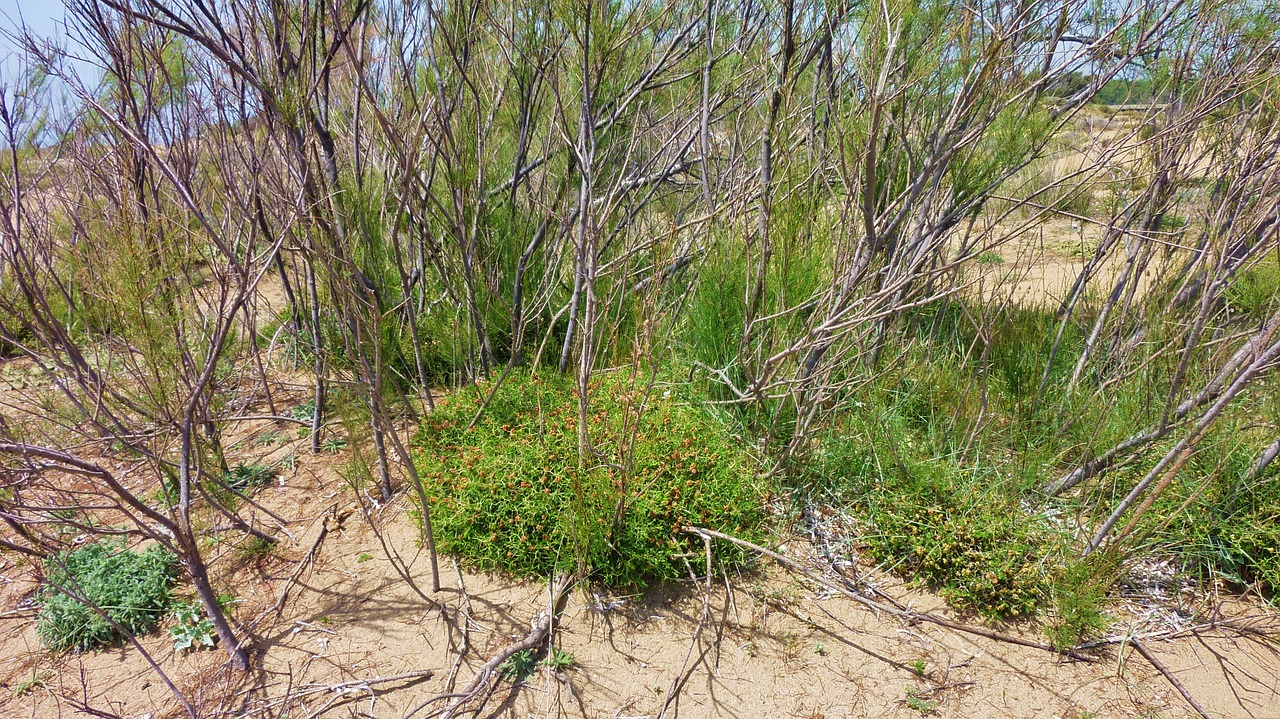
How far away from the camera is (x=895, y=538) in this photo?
2637mm

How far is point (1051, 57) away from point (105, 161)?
14.2 feet

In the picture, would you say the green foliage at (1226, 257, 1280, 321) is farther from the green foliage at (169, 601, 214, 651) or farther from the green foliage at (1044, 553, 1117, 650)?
the green foliage at (169, 601, 214, 651)

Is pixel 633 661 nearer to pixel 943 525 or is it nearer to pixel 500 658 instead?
pixel 500 658

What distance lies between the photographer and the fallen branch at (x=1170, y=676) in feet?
7.11

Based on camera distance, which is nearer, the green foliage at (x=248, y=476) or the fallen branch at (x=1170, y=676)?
the fallen branch at (x=1170, y=676)

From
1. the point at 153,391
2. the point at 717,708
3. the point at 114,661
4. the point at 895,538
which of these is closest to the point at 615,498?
the point at 717,708

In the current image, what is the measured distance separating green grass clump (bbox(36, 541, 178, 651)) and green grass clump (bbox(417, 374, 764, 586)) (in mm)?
998

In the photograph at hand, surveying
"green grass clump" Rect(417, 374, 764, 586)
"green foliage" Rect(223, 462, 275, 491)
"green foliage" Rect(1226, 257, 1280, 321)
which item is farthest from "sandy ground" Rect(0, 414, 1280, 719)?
"green foliage" Rect(1226, 257, 1280, 321)

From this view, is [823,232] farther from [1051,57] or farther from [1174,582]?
[1174,582]

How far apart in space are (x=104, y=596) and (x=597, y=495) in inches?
70.5

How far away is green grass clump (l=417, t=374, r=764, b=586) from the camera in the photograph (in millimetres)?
2459

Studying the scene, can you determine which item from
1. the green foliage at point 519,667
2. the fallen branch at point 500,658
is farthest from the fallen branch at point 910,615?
the green foliage at point 519,667

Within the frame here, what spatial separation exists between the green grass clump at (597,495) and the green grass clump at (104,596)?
3.27 ft

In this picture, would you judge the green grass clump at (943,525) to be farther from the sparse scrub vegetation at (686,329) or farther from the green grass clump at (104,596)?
the green grass clump at (104,596)
